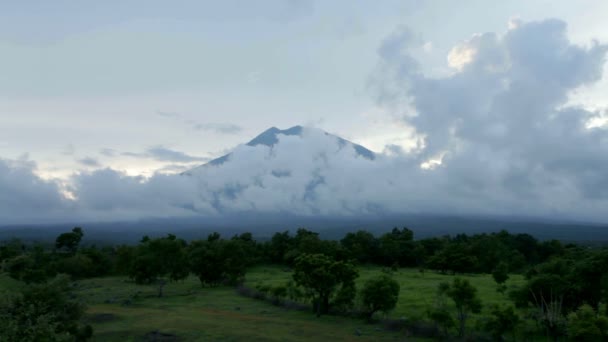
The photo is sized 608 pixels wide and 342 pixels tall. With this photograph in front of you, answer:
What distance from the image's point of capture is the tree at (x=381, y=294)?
101 feet

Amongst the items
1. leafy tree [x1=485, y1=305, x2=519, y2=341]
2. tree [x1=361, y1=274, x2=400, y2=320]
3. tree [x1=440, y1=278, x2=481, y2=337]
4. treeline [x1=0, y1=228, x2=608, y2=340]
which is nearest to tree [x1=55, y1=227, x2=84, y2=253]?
treeline [x1=0, y1=228, x2=608, y2=340]

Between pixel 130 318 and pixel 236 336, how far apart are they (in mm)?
10590

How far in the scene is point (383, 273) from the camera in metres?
40.1

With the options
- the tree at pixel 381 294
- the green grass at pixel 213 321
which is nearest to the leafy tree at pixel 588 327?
the green grass at pixel 213 321

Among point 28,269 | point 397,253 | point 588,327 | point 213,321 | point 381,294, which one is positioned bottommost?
point 213,321

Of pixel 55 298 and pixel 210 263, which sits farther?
pixel 210 263

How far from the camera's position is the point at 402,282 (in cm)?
4612

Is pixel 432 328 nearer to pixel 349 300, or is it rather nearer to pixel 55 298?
pixel 349 300

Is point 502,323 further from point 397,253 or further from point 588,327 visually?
point 397,253

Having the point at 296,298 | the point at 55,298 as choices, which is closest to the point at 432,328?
the point at 296,298

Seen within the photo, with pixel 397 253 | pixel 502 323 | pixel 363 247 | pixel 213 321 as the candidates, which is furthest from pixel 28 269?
pixel 397 253

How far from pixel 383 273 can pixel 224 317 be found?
14.9m

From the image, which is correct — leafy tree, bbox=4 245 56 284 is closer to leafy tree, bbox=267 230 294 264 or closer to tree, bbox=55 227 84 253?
tree, bbox=55 227 84 253

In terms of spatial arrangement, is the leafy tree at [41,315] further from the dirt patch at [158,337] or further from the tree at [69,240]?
the tree at [69,240]
